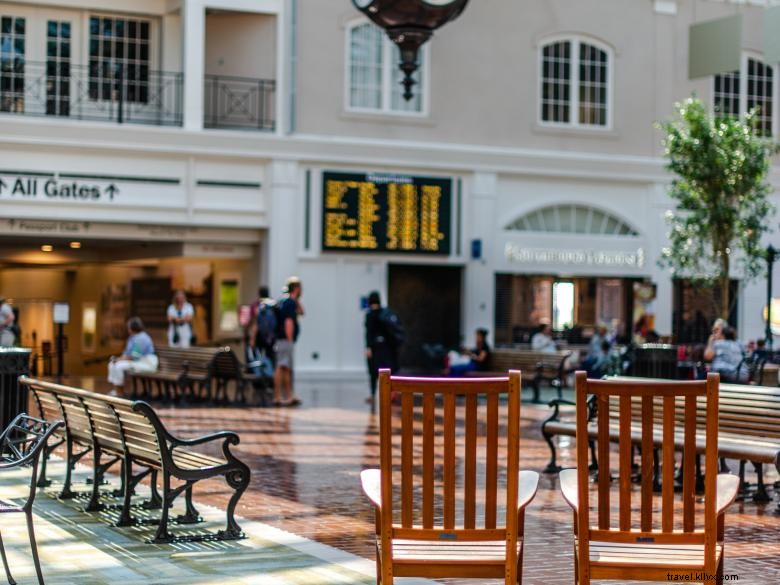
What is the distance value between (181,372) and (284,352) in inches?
71.7

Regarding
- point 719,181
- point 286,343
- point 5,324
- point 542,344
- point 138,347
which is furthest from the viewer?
point 542,344

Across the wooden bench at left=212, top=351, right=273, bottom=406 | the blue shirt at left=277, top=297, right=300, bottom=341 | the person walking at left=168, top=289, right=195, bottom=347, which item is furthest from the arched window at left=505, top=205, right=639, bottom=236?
the wooden bench at left=212, top=351, right=273, bottom=406

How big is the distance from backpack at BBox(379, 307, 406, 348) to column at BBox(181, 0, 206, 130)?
8175 millimetres

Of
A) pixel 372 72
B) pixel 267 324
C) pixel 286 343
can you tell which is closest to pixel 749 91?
pixel 372 72

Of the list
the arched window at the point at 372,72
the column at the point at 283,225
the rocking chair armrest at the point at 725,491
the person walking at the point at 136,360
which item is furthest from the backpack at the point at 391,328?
the rocking chair armrest at the point at 725,491

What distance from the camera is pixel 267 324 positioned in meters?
21.3

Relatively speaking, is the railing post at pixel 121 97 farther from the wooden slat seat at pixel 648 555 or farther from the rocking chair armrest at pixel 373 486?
the wooden slat seat at pixel 648 555

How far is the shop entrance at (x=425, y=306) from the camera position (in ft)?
95.2

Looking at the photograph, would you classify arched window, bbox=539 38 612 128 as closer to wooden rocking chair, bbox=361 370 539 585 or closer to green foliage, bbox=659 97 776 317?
green foliage, bbox=659 97 776 317

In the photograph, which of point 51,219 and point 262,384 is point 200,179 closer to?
point 51,219

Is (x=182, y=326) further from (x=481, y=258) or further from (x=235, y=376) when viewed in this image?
(x=481, y=258)

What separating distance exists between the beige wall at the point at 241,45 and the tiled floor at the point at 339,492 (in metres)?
10.4

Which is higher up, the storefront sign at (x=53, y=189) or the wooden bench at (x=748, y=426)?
the storefront sign at (x=53, y=189)

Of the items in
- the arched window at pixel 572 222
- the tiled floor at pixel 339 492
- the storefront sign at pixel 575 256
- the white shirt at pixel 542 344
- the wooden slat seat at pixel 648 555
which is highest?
the arched window at pixel 572 222
